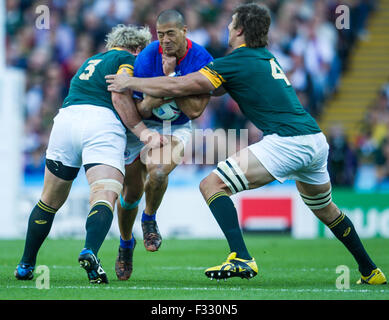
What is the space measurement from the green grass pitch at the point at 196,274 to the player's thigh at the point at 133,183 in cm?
79

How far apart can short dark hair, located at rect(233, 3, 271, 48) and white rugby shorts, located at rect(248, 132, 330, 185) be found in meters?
0.87

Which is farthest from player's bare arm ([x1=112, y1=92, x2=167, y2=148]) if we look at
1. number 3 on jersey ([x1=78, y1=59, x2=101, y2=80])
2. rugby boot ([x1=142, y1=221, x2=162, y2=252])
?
rugby boot ([x1=142, y1=221, x2=162, y2=252])

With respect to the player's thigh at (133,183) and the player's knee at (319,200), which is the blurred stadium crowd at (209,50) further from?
the player's knee at (319,200)

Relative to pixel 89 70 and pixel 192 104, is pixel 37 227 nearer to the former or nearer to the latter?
pixel 89 70

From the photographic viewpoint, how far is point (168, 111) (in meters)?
7.06

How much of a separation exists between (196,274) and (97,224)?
1.89 metres

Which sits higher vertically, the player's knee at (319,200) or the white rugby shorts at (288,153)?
the white rugby shorts at (288,153)

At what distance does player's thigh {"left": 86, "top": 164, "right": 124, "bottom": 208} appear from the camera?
629 cm

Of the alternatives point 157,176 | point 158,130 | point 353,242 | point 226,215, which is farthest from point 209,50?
point 226,215

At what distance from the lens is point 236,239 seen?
20.8ft

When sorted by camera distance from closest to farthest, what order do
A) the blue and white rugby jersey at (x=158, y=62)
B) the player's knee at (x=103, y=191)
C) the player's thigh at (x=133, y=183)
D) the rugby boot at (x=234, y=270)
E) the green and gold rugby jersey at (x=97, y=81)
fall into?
the rugby boot at (x=234, y=270) < the player's knee at (x=103, y=191) < the green and gold rugby jersey at (x=97, y=81) < the blue and white rugby jersey at (x=158, y=62) < the player's thigh at (x=133, y=183)

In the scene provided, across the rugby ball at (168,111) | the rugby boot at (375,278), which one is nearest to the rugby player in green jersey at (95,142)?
the rugby ball at (168,111)

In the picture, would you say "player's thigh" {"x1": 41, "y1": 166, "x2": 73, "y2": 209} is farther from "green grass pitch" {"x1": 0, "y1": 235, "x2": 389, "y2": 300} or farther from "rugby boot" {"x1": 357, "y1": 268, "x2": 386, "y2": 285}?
"rugby boot" {"x1": 357, "y1": 268, "x2": 386, "y2": 285}

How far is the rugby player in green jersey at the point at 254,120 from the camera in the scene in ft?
21.0
